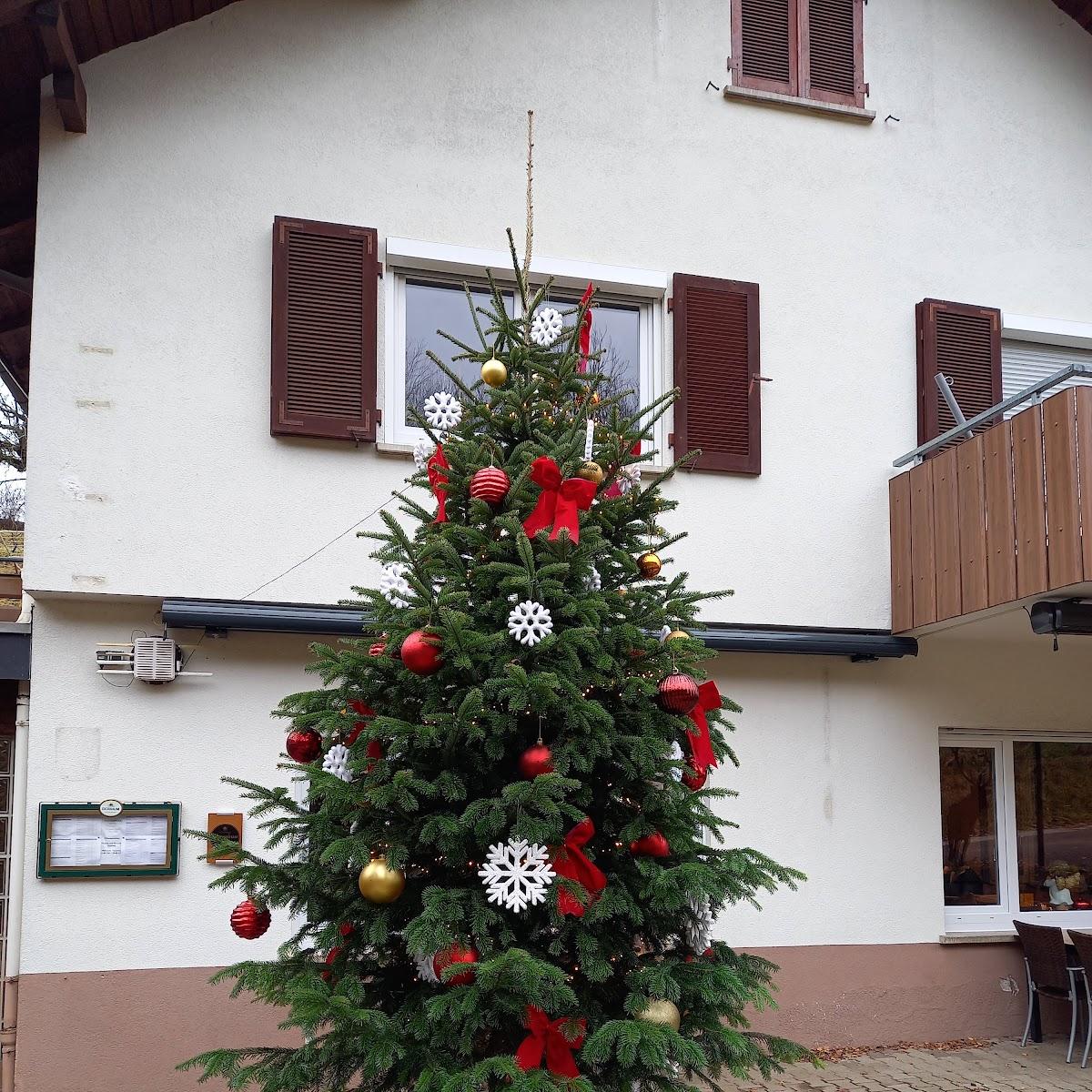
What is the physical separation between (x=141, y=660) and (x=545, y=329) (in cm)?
354

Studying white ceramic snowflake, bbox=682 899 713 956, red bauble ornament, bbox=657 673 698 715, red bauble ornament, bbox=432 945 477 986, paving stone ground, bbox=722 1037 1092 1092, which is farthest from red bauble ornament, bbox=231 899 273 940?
paving stone ground, bbox=722 1037 1092 1092

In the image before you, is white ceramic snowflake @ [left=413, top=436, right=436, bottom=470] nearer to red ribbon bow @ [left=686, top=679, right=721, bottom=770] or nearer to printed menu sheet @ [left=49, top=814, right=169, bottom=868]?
red ribbon bow @ [left=686, top=679, right=721, bottom=770]

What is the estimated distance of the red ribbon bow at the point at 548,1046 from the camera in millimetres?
3742

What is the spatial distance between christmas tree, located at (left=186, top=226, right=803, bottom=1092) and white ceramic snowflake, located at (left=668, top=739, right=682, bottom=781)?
1 centimetres

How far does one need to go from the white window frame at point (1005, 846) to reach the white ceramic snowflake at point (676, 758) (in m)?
4.94

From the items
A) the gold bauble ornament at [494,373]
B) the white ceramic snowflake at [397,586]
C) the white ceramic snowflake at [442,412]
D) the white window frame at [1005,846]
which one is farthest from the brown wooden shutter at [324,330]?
the white window frame at [1005,846]

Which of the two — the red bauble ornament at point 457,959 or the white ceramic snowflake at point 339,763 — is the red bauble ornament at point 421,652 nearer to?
the white ceramic snowflake at point 339,763

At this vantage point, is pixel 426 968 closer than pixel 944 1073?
Yes

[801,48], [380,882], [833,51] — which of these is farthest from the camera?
[833,51]

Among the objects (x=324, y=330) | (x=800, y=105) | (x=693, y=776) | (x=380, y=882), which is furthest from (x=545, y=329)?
(x=800, y=105)

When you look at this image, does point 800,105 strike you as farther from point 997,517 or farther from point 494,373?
point 494,373

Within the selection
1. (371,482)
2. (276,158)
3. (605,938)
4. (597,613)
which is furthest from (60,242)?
(605,938)

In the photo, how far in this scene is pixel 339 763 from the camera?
13.8ft

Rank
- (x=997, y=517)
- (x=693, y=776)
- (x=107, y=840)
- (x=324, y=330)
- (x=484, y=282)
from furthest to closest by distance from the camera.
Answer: (x=484, y=282)
(x=324, y=330)
(x=997, y=517)
(x=107, y=840)
(x=693, y=776)
